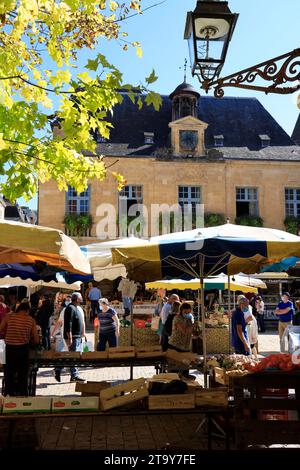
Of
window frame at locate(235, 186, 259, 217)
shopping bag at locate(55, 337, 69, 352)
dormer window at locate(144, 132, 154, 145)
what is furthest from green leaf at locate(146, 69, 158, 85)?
dormer window at locate(144, 132, 154, 145)

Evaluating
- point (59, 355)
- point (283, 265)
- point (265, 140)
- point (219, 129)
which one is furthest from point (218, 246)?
point (219, 129)

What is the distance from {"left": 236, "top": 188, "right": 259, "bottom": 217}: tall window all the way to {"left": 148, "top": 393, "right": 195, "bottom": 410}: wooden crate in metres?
25.2

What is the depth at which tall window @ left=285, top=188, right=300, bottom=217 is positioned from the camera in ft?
97.5

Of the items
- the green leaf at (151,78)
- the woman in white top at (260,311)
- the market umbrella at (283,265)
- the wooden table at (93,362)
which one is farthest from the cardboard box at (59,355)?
the woman in white top at (260,311)

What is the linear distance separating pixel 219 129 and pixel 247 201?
17.2 ft

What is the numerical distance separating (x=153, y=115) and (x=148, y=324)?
803 inches

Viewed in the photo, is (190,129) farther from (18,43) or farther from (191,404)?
(191,404)

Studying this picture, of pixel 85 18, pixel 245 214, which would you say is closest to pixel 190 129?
pixel 245 214

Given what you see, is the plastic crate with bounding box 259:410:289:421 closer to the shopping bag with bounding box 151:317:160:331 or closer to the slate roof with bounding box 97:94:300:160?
the shopping bag with bounding box 151:317:160:331

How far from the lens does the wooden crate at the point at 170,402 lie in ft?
16.3

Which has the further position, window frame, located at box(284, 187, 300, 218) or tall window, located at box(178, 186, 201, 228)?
window frame, located at box(284, 187, 300, 218)

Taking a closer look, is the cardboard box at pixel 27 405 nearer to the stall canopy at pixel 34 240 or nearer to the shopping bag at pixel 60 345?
the stall canopy at pixel 34 240

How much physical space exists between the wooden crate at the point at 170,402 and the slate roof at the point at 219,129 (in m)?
24.7

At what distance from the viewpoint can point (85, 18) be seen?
26.1 ft
